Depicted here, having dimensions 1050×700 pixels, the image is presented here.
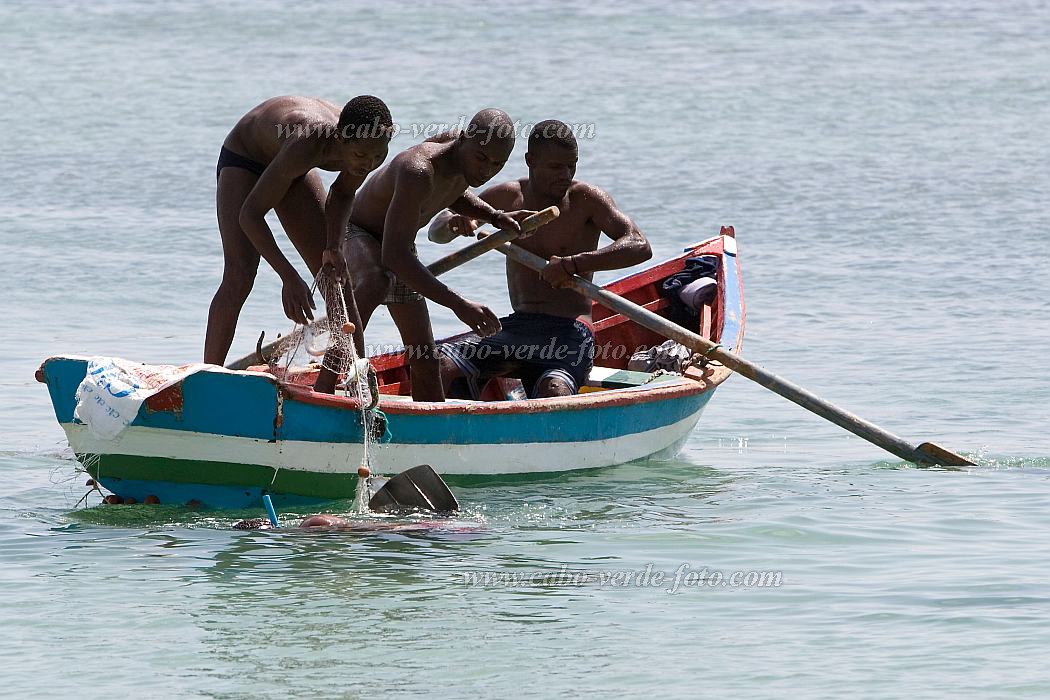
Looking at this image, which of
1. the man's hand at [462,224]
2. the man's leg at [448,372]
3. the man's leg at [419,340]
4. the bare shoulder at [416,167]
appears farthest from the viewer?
the man's leg at [448,372]

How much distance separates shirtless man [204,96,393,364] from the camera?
7.16 metres

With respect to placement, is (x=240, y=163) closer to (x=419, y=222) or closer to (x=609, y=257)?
(x=419, y=222)

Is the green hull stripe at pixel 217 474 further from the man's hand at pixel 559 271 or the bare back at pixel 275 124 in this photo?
the man's hand at pixel 559 271

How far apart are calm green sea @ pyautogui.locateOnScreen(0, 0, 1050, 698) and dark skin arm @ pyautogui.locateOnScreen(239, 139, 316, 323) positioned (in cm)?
107

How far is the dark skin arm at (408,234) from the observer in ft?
24.8

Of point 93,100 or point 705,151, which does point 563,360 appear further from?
point 93,100

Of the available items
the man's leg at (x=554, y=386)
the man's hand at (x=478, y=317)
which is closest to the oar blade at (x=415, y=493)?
the man's hand at (x=478, y=317)

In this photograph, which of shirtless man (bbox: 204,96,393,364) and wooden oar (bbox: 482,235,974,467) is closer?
shirtless man (bbox: 204,96,393,364)

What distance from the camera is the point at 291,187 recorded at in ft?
24.9

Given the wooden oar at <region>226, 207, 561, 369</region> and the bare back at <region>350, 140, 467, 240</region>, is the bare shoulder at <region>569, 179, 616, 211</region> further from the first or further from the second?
the bare back at <region>350, 140, 467, 240</region>

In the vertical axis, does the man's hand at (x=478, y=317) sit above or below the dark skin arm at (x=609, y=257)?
below

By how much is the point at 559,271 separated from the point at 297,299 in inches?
68.3

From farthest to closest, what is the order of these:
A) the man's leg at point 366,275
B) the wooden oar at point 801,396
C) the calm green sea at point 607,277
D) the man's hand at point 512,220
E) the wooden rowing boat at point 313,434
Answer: the wooden oar at point 801,396, the man's hand at point 512,220, the man's leg at point 366,275, the wooden rowing boat at point 313,434, the calm green sea at point 607,277

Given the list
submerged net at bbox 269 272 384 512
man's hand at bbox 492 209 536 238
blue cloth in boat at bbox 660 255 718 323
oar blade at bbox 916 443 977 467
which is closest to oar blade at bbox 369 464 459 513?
submerged net at bbox 269 272 384 512
